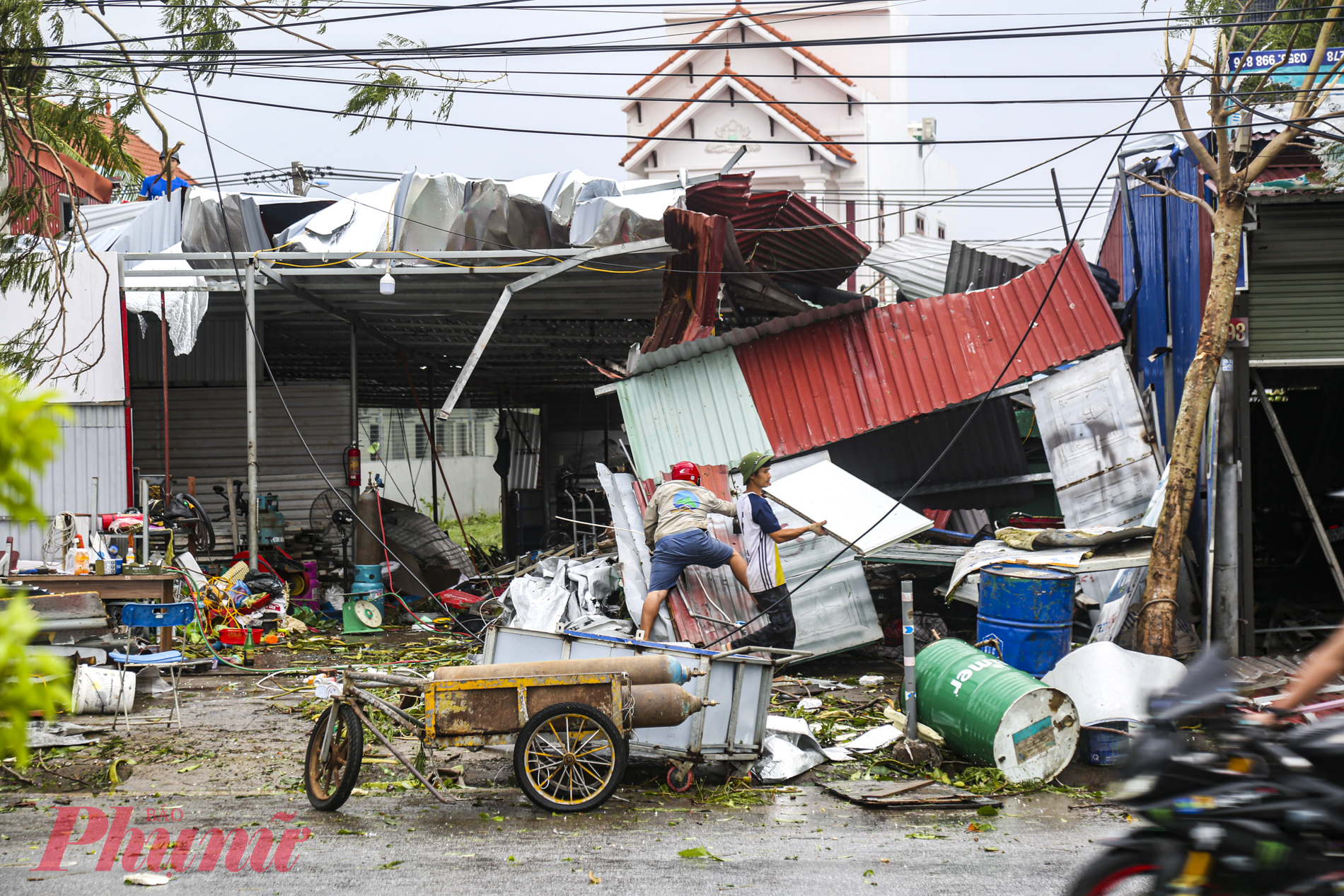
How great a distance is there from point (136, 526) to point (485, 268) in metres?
4.78

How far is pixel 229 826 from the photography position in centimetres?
591

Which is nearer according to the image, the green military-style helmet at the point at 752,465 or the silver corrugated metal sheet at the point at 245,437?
the green military-style helmet at the point at 752,465

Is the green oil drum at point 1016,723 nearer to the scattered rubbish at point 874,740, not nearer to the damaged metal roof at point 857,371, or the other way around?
the scattered rubbish at point 874,740

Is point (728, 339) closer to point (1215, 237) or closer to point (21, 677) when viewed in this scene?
point (1215, 237)

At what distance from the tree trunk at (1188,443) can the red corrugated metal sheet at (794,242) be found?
4215 mm

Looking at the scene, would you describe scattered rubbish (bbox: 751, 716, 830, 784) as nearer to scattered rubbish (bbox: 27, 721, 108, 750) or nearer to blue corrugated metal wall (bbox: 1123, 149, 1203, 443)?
scattered rubbish (bbox: 27, 721, 108, 750)

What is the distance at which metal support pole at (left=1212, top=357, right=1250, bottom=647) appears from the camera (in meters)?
9.64

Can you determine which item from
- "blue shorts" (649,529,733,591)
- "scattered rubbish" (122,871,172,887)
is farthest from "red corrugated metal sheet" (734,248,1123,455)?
"scattered rubbish" (122,871,172,887)

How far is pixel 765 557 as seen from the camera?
9.49 m

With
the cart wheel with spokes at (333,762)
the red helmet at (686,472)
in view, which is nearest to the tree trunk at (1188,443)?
the red helmet at (686,472)

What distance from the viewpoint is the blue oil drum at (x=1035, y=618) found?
26.0ft

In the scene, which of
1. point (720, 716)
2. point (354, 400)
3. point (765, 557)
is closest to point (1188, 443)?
point (765, 557)

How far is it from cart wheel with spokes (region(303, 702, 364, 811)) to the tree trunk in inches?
249

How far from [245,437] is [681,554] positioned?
9.87m
